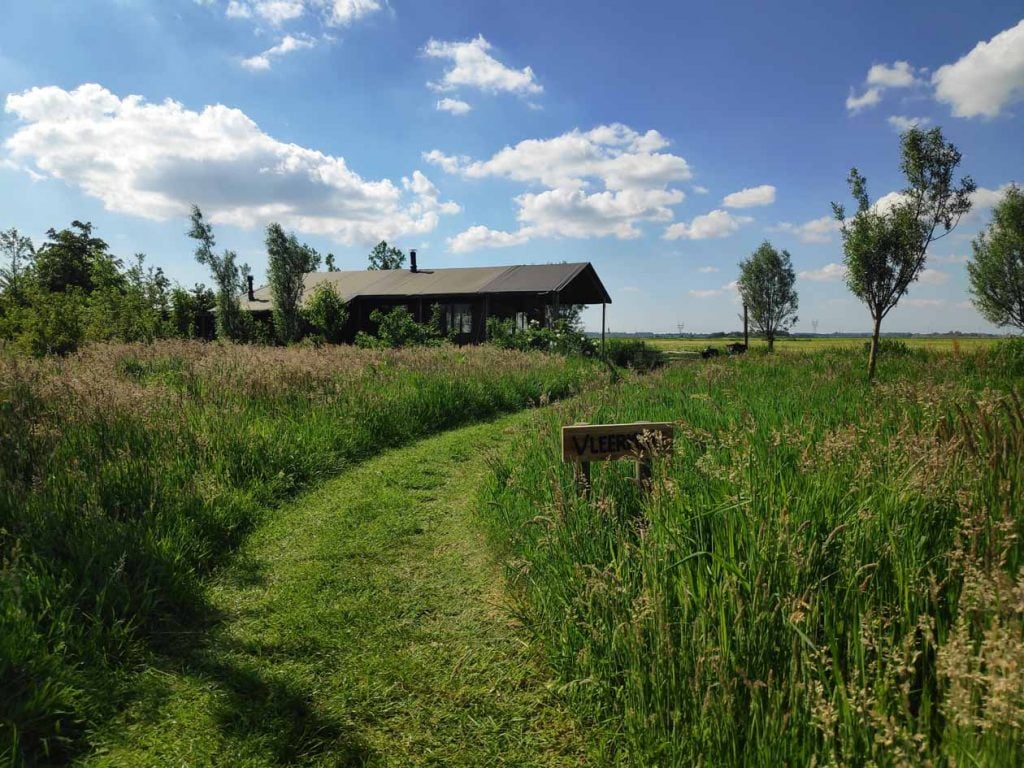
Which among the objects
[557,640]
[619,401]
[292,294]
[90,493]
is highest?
[292,294]

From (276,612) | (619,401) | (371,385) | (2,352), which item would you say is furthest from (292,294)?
(276,612)

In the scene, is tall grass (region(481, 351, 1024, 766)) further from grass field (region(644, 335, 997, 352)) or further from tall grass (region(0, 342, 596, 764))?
grass field (region(644, 335, 997, 352))

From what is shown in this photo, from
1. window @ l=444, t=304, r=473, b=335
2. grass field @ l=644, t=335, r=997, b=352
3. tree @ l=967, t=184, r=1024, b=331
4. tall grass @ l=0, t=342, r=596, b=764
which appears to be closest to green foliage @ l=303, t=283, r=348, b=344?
window @ l=444, t=304, r=473, b=335

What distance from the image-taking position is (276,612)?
146 inches

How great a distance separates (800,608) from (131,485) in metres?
5.08

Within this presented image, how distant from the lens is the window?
1126 inches

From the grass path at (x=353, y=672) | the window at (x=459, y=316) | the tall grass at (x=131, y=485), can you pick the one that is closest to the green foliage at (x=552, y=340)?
the window at (x=459, y=316)

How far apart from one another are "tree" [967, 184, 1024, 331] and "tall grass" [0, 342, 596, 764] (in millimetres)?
39967

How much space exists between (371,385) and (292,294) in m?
17.0

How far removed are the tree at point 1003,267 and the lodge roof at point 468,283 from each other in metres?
25.5

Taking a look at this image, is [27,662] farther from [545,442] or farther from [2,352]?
[2,352]

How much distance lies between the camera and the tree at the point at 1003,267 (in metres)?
33.2

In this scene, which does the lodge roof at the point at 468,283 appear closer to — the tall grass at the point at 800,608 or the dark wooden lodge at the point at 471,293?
the dark wooden lodge at the point at 471,293

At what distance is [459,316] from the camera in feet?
95.2
